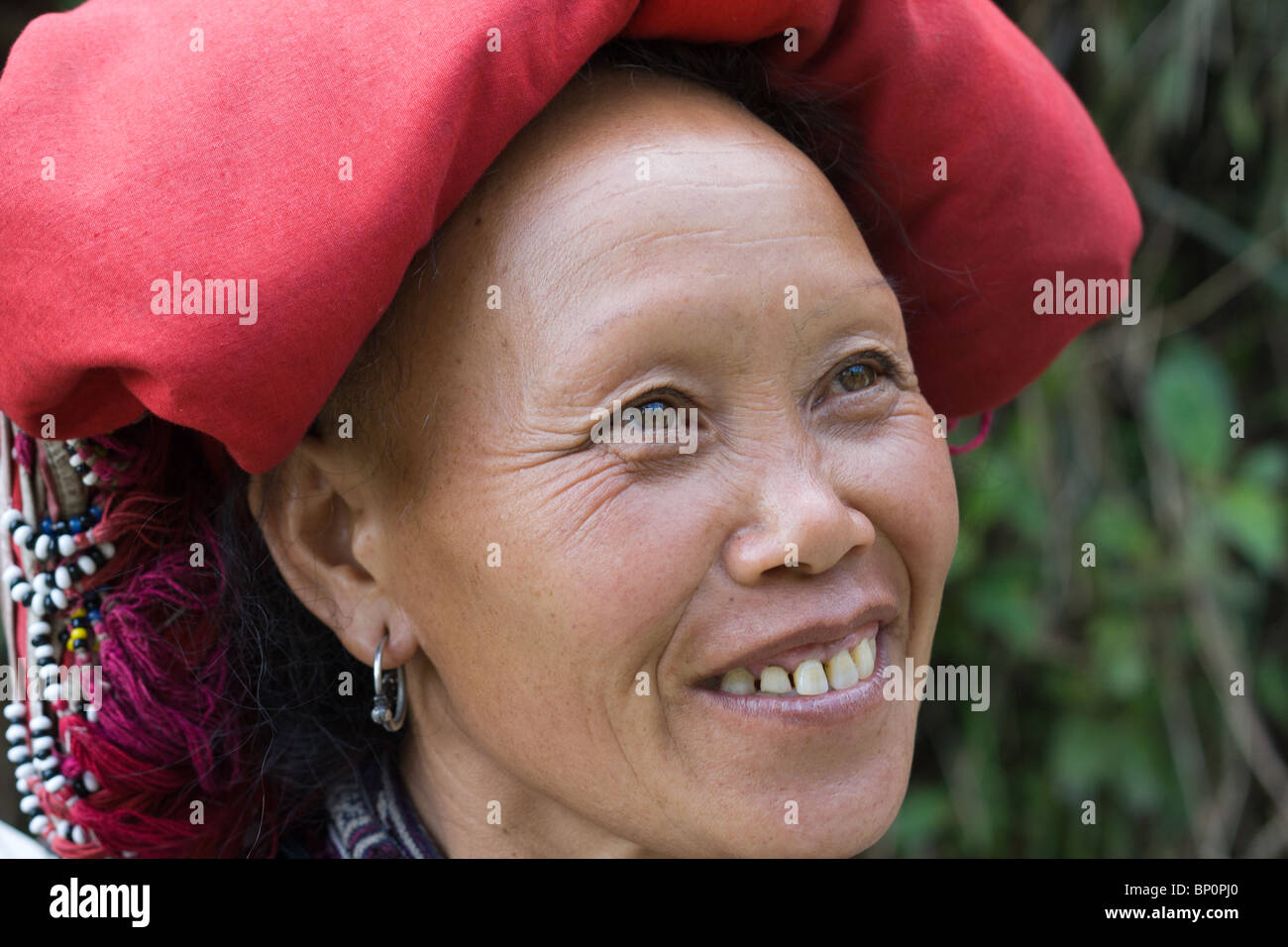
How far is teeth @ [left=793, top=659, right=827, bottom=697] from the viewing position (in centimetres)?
121

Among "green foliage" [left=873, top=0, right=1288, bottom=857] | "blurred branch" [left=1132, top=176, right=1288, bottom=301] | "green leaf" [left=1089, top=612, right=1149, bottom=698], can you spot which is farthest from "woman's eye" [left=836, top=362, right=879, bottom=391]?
"blurred branch" [left=1132, top=176, right=1288, bottom=301]

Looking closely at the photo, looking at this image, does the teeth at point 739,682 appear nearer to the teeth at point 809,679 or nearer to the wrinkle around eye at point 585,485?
the teeth at point 809,679

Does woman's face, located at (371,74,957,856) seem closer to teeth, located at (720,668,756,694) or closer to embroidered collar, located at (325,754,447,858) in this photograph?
teeth, located at (720,668,756,694)

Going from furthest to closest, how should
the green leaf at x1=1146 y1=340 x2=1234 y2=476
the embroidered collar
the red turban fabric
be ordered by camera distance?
the green leaf at x1=1146 y1=340 x2=1234 y2=476
the embroidered collar
the red turban fabric

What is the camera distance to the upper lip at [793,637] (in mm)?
1178

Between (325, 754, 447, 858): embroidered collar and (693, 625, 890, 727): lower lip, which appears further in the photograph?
(325, 754, 447, 858): embroidered collar

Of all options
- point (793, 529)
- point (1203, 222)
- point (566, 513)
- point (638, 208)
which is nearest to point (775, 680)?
point (793, 529)

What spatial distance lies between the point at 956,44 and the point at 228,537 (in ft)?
3.21

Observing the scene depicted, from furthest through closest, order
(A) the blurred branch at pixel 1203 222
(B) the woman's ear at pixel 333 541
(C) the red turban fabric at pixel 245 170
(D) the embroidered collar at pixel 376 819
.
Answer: (A) the blurred branch at pixel 1203 222 → (D) the embroidered collar at pixel 376 819 → (B) the woman's ear at pixel 333 541 → (C) the red turban fabric at pixel 245 170

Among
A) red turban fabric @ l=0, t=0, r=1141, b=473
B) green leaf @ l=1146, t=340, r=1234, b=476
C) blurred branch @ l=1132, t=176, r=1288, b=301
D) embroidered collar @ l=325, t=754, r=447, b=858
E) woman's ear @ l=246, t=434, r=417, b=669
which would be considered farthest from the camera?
blurred branch @ l=1132, t=176, r=1288, b=301

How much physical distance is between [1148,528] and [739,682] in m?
1.77

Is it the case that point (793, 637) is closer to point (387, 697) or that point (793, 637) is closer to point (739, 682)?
point (739, 682)

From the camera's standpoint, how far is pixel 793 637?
1191mm

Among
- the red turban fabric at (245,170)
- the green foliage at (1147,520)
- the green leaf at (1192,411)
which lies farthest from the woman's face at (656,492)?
the green leaf at (1192,411)
